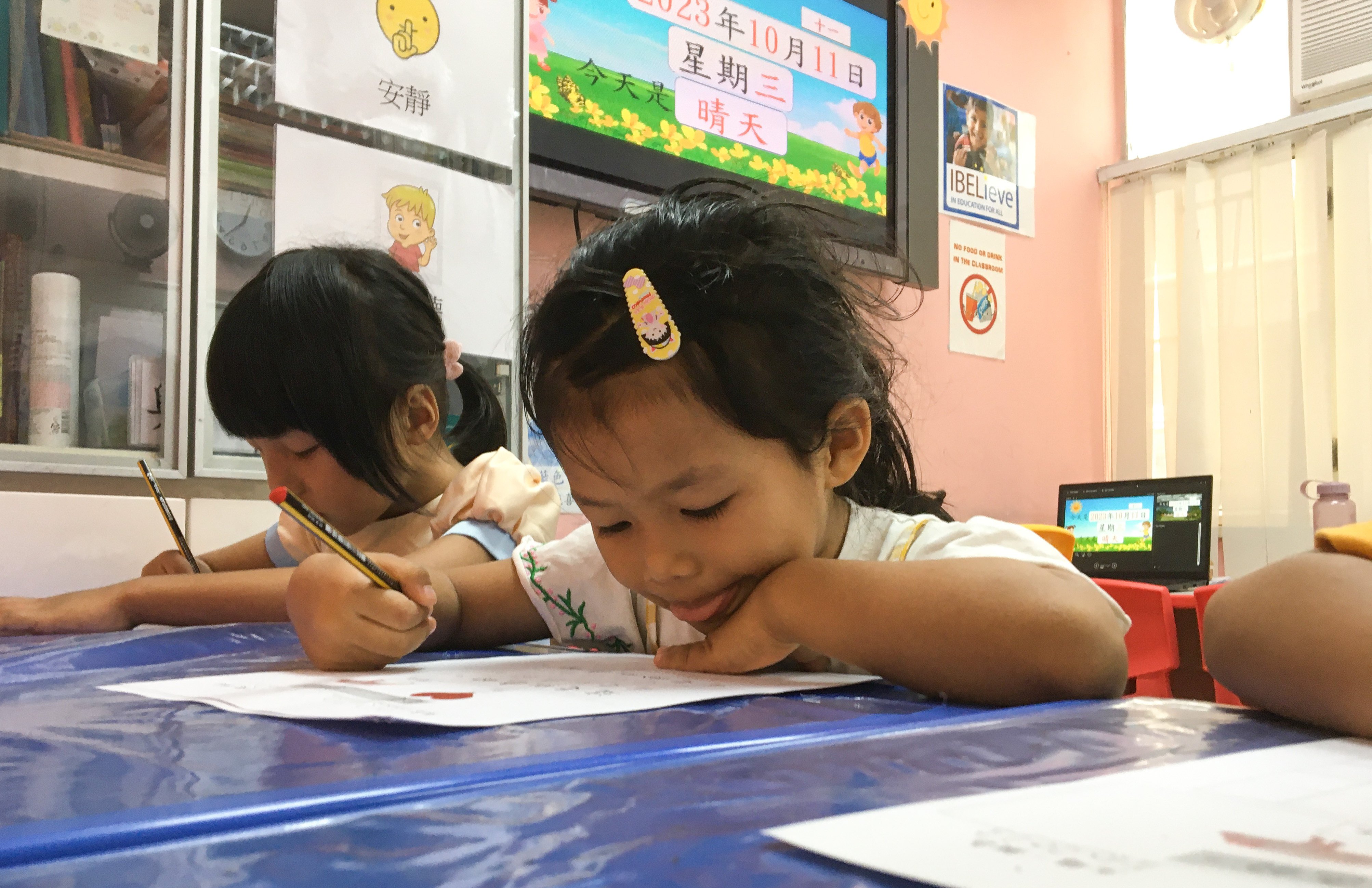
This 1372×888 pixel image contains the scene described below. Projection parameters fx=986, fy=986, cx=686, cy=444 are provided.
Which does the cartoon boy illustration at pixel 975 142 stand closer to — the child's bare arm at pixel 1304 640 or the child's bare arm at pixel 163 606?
the child's bare arm at pixel 163 606

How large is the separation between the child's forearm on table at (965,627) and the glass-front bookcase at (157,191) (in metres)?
1.09

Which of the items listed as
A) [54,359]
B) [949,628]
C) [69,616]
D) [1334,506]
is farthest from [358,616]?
[1334,506]

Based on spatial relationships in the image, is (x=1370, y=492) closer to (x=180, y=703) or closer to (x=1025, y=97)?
(x=1025, y=97)

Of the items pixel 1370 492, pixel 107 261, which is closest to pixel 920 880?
pixel 107 261

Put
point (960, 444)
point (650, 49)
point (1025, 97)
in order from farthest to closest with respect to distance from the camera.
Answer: point (1025, 97) < point (960, 444) < point (650, 49)

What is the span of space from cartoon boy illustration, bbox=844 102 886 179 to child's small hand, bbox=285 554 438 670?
80.7 inches

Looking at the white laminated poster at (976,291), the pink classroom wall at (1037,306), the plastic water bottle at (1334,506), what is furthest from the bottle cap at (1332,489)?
the white laminated poster at (976,291)

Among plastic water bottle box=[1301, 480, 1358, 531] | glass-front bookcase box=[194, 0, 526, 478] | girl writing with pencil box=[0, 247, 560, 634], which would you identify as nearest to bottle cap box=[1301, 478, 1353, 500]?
plastic water bottle box=[1301, 480, 1358, 531]

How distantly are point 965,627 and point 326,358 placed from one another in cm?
82

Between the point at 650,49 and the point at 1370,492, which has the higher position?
the point at 650,49

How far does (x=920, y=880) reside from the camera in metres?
0.21

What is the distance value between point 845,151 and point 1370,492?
5.64 feet

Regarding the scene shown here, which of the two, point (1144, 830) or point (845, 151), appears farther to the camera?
point (845, 151)

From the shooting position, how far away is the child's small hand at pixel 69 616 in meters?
0.97
